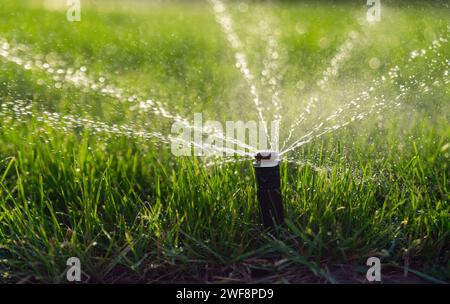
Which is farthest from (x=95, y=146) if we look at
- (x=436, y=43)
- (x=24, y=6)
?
(x=24, y=6)

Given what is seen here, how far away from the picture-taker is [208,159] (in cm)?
288

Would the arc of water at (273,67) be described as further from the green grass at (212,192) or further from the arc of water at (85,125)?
the arc of water at (85,125)

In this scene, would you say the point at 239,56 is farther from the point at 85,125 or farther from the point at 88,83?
the point at 85,125

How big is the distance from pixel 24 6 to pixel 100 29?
2242mm

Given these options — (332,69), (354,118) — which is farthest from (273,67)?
(354,118)

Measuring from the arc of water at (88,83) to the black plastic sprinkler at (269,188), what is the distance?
2.12 ft

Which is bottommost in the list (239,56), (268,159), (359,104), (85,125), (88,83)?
(268,159)

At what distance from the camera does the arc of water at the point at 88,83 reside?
3504 mm

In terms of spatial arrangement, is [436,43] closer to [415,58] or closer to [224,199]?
[415,58]

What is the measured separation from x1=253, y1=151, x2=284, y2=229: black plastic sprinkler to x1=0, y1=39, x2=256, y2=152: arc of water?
0.65m

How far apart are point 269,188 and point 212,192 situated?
1.10ft

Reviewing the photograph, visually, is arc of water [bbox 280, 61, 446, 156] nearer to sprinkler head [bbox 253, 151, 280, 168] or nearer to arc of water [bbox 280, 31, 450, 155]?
arc of water [bbox 280, 31, 450, 155]

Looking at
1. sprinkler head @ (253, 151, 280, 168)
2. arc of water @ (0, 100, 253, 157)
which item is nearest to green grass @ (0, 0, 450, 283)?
arc of water @ (0, 100, 253, 157)

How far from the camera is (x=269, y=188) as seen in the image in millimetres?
2174
